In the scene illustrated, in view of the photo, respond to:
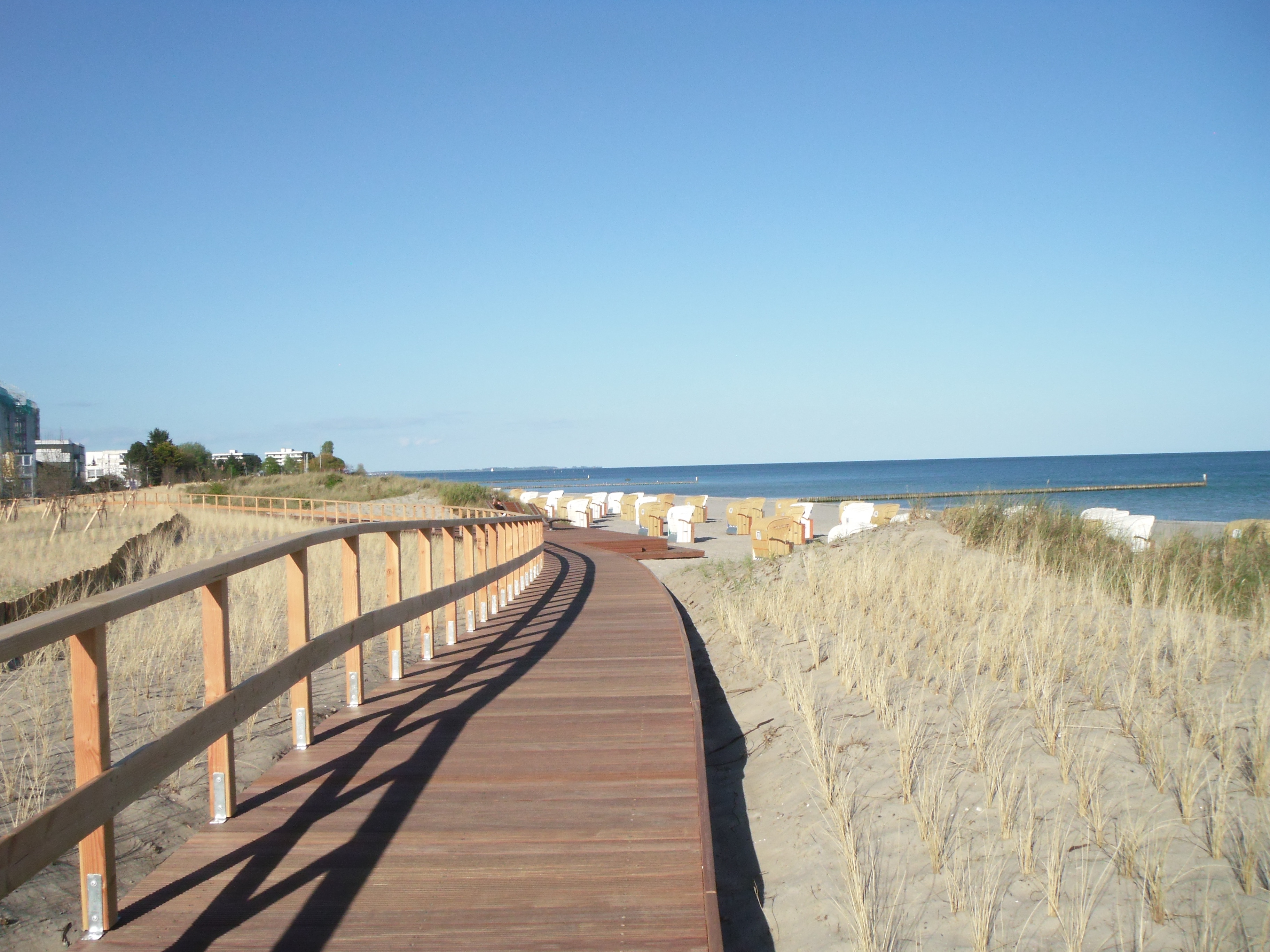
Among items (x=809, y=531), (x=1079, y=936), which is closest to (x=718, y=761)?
(x=1079, y=936)

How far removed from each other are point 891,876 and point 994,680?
7.32ft

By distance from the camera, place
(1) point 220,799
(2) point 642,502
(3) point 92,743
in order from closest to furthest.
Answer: (3) point 92,743 → (1) point 220,799 → (2) point 642,502

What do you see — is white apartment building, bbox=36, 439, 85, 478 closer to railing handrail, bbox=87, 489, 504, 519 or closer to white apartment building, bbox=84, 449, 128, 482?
white apartment building, bbox=84, 449, 128, 482

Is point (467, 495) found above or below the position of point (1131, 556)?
above

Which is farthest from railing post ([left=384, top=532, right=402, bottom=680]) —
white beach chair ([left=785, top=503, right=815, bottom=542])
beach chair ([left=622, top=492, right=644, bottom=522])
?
beach chair ([left=622, top=492, right=644, bottom=522])

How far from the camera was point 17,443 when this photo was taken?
302 feet

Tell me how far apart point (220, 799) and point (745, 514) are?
22.3 m

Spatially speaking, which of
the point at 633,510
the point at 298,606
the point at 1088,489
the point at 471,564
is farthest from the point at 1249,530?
the point at 1088,489

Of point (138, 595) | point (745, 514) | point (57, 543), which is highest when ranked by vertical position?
point (138, 595)

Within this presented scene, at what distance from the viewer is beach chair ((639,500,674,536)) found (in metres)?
25.4

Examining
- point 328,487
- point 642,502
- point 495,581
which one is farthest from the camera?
point 328,487

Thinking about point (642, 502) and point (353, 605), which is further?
point (642, 502)

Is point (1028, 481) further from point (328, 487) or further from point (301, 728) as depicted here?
point (301, 728)

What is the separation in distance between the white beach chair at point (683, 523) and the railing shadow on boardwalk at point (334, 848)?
665 inches
